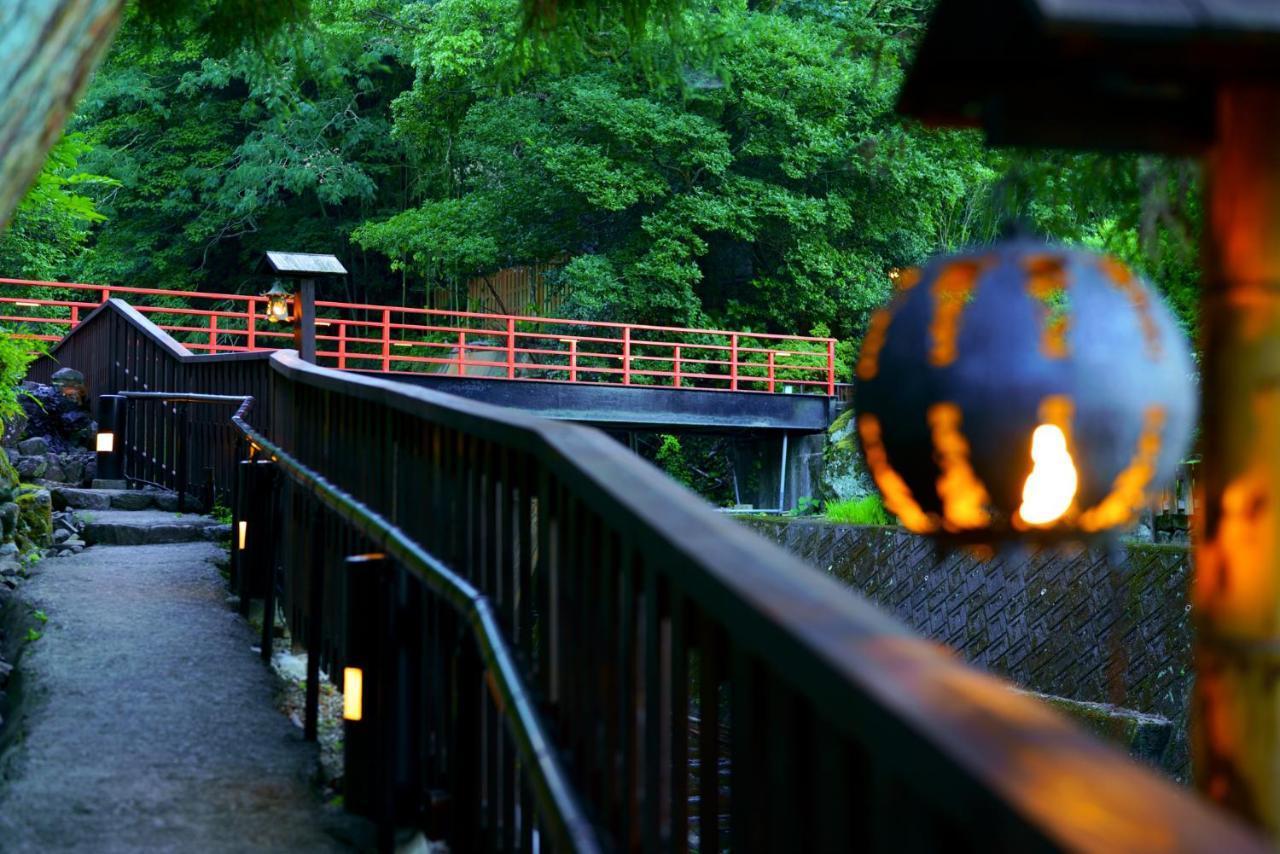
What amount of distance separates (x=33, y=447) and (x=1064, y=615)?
997 centimetres

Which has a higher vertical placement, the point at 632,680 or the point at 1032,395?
the point at 1032,395

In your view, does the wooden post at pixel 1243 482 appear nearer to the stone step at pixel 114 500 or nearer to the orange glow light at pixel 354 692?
the orange glow light at pixel 354 692

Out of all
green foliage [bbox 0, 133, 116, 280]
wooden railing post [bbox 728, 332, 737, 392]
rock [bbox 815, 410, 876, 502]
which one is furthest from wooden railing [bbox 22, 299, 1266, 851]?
wooden railing post [bbox 728, 332, 737, 392]

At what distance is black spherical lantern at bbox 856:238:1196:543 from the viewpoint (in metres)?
2.15

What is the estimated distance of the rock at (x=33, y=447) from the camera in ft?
45.2

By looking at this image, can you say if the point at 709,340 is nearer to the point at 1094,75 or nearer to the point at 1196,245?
the point at 1196,245

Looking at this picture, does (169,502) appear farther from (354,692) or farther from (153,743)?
(354,692)

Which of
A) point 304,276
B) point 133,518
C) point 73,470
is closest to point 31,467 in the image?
point 73,470

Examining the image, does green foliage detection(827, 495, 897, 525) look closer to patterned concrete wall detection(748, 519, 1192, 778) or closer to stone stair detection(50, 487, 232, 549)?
patterned concrete wall detection(748, 519, 1192, 778)

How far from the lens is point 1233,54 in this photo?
1859 millimetres

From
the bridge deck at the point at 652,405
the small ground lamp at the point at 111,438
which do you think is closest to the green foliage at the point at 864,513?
the bridge deck at the point at 652,405

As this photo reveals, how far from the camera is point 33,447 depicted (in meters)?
13.9

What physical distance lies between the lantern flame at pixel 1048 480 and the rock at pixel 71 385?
52.0ft

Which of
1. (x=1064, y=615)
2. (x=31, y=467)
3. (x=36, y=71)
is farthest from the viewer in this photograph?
(x=31, y=467)
